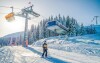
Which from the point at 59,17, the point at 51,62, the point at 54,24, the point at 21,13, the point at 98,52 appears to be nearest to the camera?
the point at 51,62

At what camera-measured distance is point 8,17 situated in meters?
28.3

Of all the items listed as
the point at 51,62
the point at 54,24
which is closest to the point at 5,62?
the point at 51,62

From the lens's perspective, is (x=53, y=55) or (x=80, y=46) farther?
(x=80, y=46)

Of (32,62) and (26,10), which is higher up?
(26,10)

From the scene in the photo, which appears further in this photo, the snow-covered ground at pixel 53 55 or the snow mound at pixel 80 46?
the snow mound at pixel 80 46

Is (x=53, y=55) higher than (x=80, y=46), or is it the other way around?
(x=80, y=46)

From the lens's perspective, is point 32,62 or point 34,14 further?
point 34,14

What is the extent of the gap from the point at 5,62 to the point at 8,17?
14980 millimetres

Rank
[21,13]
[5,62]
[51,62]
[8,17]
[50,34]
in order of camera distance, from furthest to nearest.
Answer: [50,34]
[21,13]
[8,17]
[51,62]
[5,62]

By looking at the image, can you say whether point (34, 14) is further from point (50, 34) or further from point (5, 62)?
point (50, 34)

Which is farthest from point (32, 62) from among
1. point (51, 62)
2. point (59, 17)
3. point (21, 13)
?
point (59, 17)

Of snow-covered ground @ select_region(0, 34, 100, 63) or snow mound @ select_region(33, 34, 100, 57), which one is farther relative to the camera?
snow mound @ select_region(33, 34, 100, 57)

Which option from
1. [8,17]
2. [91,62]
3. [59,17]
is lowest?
[91,62]

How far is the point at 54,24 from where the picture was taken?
161 feet
